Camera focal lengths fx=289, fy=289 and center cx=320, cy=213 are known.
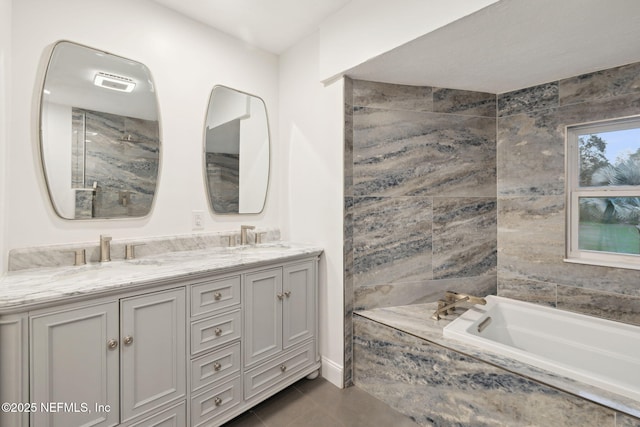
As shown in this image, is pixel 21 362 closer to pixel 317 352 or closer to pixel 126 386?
pixel 126 386

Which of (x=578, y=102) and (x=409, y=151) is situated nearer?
(x=578, y=102)

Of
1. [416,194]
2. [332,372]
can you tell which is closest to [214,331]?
[332,372]

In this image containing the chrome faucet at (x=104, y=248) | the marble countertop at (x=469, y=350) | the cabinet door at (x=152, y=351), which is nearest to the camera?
the marble countertop at (x=469, y=350)

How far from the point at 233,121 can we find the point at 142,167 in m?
0.76

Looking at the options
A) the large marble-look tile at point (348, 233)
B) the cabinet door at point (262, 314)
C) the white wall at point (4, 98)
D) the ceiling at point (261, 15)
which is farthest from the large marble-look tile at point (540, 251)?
the white wall at point (4, 98)

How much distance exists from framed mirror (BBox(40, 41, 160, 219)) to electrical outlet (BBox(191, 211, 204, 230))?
0.93 ft

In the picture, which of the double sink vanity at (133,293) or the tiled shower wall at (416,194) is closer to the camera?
the double sink vanity at (133,293)

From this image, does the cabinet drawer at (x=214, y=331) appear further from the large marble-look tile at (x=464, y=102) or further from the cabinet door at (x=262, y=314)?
the large marble-look tile at (x=464, y=102)

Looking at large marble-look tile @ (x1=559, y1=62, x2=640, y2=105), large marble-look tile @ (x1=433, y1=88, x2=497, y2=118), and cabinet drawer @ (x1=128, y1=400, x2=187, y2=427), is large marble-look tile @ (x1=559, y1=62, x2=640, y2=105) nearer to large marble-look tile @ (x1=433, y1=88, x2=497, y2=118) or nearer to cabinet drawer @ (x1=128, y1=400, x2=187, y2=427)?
large marble-look tile @ (x1=433, y1=88, x2=497, y2=118)

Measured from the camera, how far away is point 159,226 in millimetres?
1896

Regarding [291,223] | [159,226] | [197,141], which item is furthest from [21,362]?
[291,223]

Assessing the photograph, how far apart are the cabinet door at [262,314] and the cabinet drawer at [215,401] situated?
0.15 m

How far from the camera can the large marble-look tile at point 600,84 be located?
6.21 feet

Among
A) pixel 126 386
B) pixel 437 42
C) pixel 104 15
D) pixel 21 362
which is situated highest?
pixel 104 15
